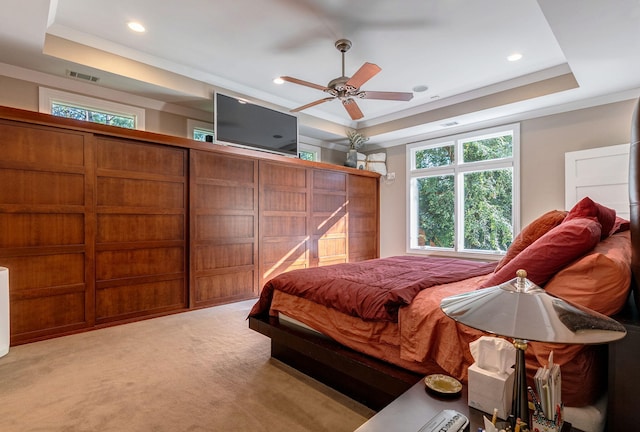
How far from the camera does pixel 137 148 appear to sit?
12.2ft

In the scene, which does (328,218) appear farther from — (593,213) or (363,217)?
(593,213)

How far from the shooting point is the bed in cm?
131

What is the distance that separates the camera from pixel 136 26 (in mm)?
3238

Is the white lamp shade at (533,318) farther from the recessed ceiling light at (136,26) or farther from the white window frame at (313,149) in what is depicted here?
the white window frame at (313,149)

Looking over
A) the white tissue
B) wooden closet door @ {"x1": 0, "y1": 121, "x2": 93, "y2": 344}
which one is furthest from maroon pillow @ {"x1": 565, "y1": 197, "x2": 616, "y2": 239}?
wooden closet door @ {"x1": 0, "y1": 121, "x2": 93, "y2": 344}

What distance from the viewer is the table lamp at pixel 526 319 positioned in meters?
0.78

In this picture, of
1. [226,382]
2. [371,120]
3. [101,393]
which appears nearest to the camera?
[101,393]

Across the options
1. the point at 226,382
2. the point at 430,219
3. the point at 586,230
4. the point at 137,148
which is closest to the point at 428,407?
the point at 586,230

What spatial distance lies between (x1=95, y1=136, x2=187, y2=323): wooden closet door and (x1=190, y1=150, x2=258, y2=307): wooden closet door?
0.17 metres

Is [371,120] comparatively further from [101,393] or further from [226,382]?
[101,393]

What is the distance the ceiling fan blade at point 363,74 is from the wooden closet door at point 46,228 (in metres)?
2.84

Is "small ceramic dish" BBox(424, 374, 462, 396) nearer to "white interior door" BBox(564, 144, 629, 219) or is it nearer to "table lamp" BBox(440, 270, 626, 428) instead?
"table lamp" BBox(440, 270, 626, 428)

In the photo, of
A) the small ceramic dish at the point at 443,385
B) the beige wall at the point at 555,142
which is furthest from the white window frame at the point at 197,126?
the beige wall at the point at 555,142

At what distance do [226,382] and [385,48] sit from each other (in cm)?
367
